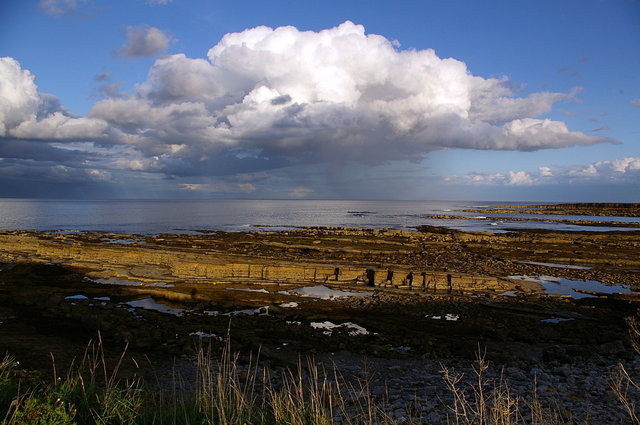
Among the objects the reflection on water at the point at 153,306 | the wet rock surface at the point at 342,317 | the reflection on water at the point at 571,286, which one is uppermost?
the wet rock surface at the point at 342,317

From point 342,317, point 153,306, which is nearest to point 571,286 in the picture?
point 342,317

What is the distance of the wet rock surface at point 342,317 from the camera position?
11.4 metres

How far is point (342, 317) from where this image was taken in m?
17.5

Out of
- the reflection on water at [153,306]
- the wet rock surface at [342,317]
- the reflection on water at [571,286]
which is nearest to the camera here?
the wet rock surface at [342,317]

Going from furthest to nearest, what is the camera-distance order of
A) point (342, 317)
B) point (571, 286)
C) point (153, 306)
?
point (571, 286)
point (153, 306)
point (342, 317)

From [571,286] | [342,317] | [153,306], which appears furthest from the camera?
[571,286]

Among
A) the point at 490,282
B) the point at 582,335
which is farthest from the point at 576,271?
the point at 582,335

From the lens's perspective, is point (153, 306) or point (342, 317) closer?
point (342, 317)

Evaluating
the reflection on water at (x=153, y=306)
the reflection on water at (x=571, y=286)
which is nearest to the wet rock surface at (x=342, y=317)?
the reflection on water at (x=153, y=306)

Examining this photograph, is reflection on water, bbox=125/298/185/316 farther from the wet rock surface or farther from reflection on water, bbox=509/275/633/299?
reflection on water, bbox=509/275/633/299

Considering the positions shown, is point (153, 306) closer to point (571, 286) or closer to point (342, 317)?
point (342, 317)

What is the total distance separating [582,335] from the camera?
49.7 ft

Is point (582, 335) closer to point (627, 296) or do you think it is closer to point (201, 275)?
point (627, 296)

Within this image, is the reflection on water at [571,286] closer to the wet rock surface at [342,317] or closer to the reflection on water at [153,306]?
the wet rock surface at [342,317]
